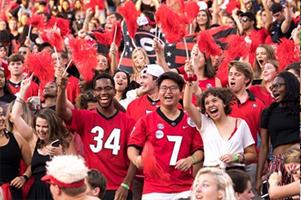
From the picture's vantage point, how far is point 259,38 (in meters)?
15.7

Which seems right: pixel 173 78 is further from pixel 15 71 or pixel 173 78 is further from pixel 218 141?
pixel 15 71

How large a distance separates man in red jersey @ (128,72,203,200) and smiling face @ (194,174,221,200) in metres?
2.03

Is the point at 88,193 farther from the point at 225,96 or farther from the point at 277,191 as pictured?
the point at 225,96

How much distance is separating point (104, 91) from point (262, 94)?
75.2 inches

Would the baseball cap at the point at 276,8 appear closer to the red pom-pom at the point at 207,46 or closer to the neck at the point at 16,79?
the neck at the point at 16,79

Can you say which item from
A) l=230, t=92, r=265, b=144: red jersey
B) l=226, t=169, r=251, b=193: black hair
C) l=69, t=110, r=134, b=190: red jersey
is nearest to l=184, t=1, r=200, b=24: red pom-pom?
l=230, t=92, r=265, b=144: red jersey

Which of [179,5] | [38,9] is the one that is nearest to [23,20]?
[38,9]

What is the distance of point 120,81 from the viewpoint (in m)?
13.2

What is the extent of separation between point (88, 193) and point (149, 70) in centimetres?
308

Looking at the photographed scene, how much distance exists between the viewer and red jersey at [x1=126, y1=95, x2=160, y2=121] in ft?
38.8

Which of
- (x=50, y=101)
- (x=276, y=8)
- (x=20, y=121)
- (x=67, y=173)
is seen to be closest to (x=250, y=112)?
(x=20, y=121)

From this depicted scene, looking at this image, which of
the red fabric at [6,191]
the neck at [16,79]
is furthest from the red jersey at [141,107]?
the neck at [16,79]

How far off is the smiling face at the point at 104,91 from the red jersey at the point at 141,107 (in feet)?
1.76

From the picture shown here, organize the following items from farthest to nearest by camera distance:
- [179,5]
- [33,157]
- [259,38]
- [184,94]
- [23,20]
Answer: [23,20], [259,38], [179,5], [33,157], [184,94]
